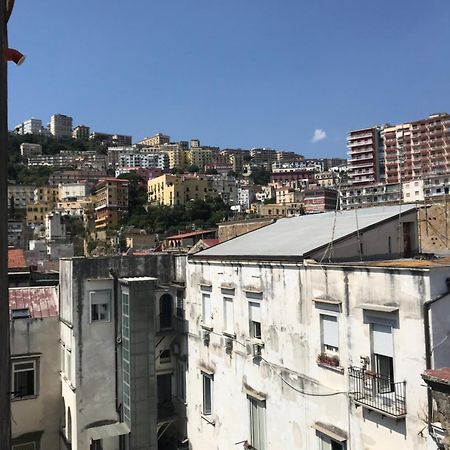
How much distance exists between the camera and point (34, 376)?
20844 mm

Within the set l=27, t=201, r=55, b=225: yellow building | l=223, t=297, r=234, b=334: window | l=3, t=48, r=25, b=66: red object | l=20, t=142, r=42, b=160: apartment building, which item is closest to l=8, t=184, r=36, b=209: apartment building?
l=27, t=201, r=55, b=225: yellow building

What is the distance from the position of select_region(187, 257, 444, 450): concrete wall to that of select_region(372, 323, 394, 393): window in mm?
191

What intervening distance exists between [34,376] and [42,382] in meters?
0.48

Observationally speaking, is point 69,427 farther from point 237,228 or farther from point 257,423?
point 237,228

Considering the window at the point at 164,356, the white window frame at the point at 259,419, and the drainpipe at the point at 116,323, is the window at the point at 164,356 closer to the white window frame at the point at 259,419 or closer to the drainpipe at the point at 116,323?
the drainpipe at the point at 116,323

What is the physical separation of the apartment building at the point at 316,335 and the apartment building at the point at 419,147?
102230mm

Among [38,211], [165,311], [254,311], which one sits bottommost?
[165,311]

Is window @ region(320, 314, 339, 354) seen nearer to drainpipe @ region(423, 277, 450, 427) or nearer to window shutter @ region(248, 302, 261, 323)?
drainpipe @ region(423, 277, 450, 427)

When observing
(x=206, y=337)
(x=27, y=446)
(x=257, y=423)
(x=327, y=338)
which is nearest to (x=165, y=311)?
(x=206, y=337)

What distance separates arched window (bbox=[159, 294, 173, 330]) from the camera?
67.8ft

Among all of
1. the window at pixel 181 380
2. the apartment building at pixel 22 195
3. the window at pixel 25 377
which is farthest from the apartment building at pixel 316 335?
the apartment building at pixel 22 195

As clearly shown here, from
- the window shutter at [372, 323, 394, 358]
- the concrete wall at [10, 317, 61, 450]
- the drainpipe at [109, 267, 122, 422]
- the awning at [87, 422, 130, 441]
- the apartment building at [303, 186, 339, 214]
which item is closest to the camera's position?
the window shutter at [372, 323, 394, 358]

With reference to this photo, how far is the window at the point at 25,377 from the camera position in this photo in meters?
20.3

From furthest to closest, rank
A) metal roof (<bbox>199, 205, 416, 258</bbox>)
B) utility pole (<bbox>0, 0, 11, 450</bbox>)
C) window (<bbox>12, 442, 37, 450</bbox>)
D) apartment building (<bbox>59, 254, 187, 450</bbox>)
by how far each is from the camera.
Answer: window (<bbox>12, 442, 37, 450</bbox>), apartment building (<bbox>59, 254, 187, 450</bbox>), metal roof (<bbox>199, 205, 416, 258</bbox>), utility pole (<bbox>0, 0, 11, 450</bbox>)
